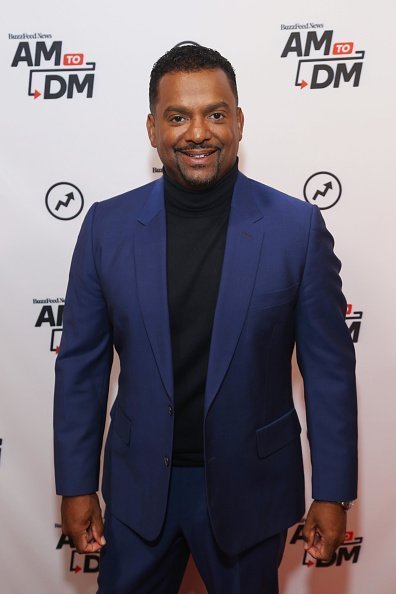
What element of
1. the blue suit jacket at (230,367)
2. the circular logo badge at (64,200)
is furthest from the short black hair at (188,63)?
the circular logo badge at (64,200)

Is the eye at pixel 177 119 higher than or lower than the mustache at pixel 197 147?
higher

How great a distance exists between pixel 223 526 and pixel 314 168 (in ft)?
3.51

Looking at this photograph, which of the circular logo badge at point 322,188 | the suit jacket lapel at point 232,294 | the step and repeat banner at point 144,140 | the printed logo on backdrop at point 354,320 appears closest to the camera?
the suit jacket lapel at point 232,294

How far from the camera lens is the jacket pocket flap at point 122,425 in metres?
1.67

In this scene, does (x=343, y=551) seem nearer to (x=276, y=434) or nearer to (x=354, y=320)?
(x=354, y=320)

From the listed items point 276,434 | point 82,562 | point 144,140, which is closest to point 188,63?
point 144,140

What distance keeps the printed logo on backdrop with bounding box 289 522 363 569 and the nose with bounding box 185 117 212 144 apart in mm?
1455

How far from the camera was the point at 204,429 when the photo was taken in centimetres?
157

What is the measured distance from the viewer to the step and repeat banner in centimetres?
212

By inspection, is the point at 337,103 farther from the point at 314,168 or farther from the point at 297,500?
the point at 297,500

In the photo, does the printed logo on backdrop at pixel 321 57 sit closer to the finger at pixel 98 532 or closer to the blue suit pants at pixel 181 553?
the blue suit pants at pixel 181 553

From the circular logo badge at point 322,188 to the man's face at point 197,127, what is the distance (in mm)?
654

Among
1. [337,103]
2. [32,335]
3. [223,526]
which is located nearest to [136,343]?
[223,526]

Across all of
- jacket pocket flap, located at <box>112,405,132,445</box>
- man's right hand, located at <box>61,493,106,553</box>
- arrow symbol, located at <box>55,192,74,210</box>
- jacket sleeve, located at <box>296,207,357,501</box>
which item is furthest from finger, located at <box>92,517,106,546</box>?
arrow symbol, located at <box>55,192,74,210</box>
